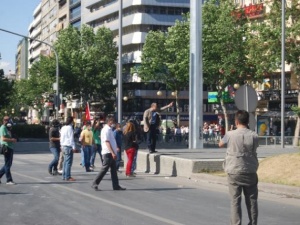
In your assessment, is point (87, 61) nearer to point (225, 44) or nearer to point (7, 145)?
point (225, 44)

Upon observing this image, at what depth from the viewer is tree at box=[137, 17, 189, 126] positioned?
213 feet

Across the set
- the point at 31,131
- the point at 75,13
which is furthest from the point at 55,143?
the point at 75,13

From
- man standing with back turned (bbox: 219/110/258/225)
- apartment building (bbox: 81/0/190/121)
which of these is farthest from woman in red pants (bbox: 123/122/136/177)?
apartment building (bbox: 81/0/190/121)

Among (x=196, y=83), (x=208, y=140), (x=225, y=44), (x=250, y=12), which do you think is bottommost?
(x=208, y=140)

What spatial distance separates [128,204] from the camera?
13.8 metres

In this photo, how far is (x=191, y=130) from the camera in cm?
2484

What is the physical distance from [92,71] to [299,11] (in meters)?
42.0

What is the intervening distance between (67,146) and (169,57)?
52.9 meters

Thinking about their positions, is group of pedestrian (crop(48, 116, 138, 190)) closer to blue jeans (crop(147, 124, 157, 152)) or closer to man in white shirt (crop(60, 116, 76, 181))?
man in white shirt (crop(60, 116, 76, 181))

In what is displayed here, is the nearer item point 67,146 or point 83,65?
point 67,146

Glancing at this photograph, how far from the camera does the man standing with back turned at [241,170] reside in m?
9.89

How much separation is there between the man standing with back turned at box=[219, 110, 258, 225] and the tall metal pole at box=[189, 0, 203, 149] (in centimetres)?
1456

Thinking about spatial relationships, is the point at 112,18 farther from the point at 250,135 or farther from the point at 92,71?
the point at 250,135

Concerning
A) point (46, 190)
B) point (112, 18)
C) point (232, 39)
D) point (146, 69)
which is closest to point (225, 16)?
point (232, 39)
